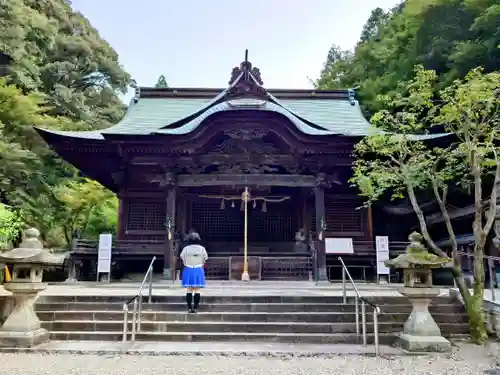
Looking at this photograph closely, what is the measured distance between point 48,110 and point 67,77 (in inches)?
201

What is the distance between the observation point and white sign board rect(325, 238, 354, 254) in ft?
36.6

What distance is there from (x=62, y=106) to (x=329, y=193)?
1387cm

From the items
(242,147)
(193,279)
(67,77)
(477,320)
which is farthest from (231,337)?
(67,77)

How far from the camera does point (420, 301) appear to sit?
19.2 ft

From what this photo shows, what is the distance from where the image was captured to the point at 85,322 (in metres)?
6.35

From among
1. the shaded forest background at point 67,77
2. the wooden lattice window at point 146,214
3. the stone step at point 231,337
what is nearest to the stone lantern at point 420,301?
the stone step at point 231,337

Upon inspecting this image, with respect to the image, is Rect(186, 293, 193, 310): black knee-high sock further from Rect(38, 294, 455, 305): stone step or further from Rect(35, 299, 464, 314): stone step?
Rect(38, 294, 455, 305): stone step

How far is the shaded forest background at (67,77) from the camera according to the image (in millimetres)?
12133

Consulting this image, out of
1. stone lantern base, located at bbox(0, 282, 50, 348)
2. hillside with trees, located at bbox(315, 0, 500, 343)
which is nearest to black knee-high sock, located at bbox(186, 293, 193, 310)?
stone lantern base, located at bbox(0, 282, 50, 348)

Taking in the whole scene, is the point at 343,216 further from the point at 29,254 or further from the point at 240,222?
the point at 29,254

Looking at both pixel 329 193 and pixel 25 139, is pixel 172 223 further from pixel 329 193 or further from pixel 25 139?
pixel 25 139

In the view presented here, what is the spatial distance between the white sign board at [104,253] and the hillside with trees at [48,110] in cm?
205

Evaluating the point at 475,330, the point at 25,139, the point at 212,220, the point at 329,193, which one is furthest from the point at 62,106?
the point at 475,330

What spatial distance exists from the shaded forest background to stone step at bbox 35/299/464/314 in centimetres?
308
